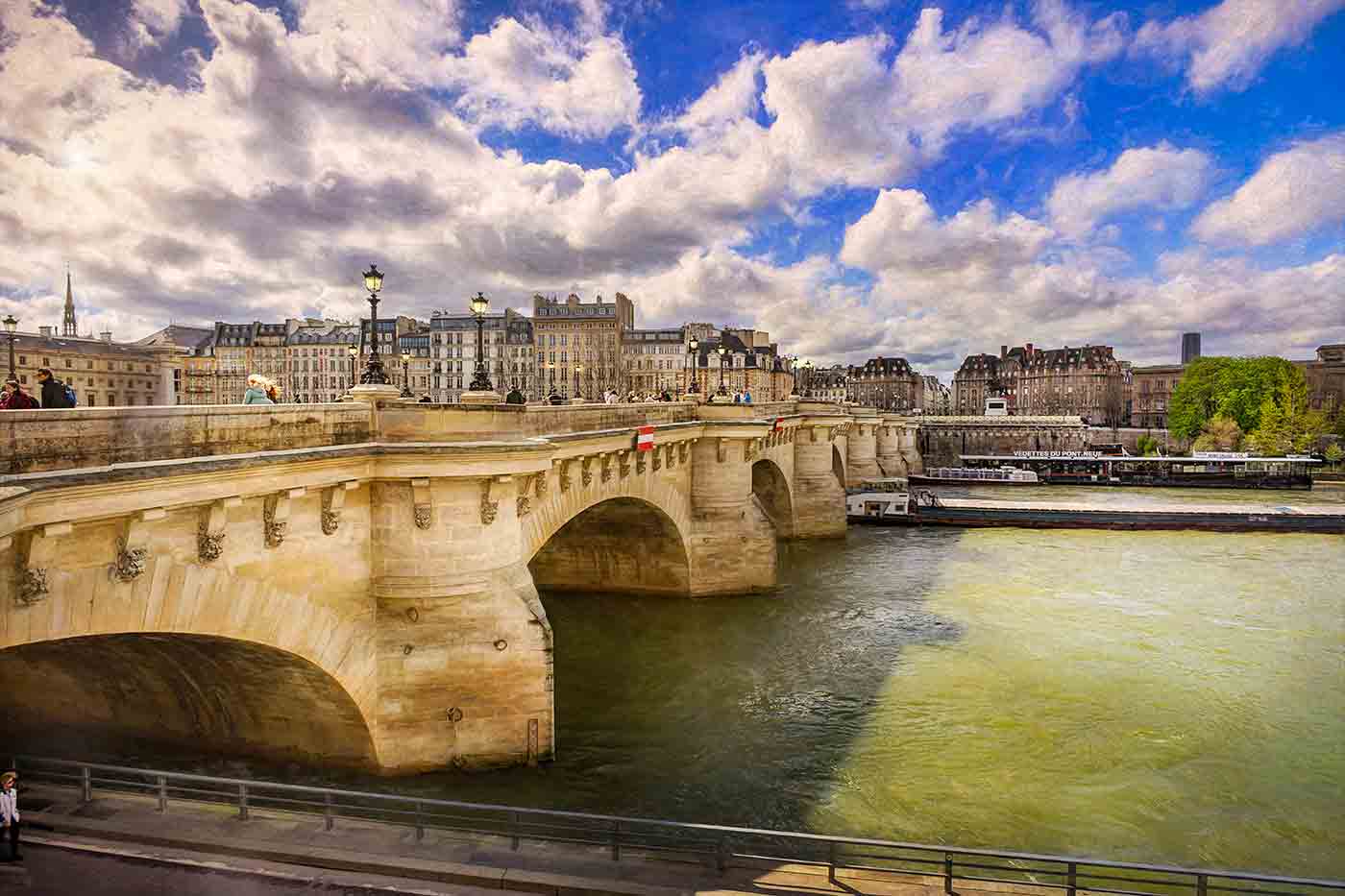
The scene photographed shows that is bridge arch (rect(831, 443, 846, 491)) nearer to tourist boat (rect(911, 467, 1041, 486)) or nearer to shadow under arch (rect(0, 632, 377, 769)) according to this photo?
tourist boat (rect(911, 467, 1041, 486))

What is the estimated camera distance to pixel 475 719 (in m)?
13.0

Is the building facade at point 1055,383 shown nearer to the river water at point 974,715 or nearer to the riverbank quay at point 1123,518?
the riverbank quay at point 1123,518

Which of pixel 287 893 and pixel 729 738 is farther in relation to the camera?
pixel 729 738

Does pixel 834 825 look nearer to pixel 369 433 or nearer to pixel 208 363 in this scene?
pixel 369 433

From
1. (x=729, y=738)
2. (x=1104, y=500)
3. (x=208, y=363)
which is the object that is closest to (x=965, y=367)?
(x=1104, y=500)

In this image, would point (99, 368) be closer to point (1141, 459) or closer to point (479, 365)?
point (479, 365)

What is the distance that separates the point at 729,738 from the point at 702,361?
87615 millimetres

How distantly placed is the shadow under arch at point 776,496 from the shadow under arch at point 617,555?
13.4 metres

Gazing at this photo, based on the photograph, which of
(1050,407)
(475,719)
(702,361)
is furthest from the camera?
(1050,407)

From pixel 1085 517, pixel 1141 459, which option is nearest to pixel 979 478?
pixel 1141 459

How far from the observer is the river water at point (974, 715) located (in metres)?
13.2

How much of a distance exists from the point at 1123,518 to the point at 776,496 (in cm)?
2339

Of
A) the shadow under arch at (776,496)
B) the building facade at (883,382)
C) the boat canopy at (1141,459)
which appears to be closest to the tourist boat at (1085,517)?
the shadow under arch at (776,496)

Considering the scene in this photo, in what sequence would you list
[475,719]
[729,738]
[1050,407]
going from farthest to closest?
[1050,407] < [729,738] < [475,719]
